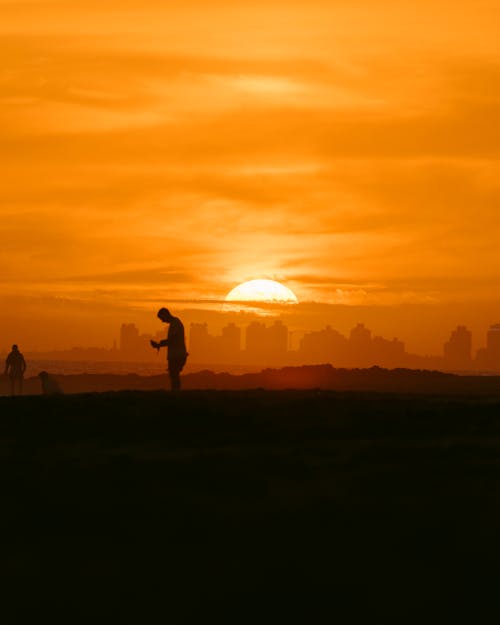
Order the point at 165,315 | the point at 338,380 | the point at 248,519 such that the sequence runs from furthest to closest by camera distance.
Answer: the point at 338,380 → the point at 165,315 → the point at 248,519

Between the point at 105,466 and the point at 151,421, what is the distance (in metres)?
3.97

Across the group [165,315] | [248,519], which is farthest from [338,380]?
[248,519]

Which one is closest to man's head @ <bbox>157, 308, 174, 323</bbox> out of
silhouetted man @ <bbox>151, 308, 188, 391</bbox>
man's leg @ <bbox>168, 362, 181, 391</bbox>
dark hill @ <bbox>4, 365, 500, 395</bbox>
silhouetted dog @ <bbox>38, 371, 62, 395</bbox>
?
silhouetted man @ <bbox>151, 308, 188, 391</bbox>

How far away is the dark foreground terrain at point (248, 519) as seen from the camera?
38.9 feet

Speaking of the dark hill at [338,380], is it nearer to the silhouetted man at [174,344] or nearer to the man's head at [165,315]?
the silhouetted man at [174,344]

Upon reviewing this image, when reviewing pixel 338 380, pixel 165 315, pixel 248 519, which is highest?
pixel 165 315

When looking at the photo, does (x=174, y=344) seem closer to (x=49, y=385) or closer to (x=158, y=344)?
(x=158, y=344)

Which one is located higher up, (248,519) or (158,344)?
(158,344)

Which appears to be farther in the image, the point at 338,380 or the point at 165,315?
the point at 338,380

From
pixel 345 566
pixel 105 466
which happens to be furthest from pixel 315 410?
pixel 345 566

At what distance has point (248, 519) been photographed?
45.7 feet

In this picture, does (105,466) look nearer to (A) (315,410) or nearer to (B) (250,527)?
(B) (250,527)

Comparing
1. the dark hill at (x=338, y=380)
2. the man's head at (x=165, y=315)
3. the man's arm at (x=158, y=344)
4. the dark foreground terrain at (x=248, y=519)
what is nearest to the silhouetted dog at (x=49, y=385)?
the man's arm at (x=158, y=344)

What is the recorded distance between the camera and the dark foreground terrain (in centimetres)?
1185
